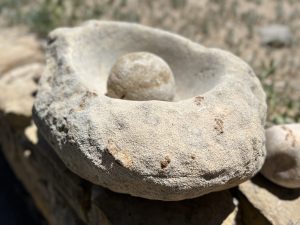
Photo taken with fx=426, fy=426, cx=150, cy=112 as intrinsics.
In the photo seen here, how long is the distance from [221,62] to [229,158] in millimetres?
893

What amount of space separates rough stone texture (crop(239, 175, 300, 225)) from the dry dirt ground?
1650 mm

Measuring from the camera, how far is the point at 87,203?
2848mm

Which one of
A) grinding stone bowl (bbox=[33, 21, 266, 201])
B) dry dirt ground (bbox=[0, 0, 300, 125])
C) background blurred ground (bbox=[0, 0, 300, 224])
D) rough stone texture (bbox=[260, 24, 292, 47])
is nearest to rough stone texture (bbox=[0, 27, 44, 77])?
background blurred ground (bbox=[0, 0, 300, 224])

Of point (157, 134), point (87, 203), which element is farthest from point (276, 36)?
point (157, 134)

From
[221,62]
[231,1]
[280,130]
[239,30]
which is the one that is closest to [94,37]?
[221,62]

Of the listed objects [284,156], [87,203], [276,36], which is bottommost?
[276,36]

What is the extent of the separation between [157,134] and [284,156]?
932 millimetres

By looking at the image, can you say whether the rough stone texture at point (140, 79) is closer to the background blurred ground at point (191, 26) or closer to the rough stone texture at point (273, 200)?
the rough stone texture at point (273, 200)

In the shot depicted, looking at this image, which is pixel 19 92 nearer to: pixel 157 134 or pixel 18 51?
pixel 18 51

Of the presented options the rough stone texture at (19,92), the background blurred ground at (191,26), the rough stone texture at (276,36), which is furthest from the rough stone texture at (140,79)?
the rough stone texture at (276,36)

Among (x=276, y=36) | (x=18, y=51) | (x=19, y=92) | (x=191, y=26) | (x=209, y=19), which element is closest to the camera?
(x=19, y=92)

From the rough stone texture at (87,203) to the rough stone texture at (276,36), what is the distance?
3054 millimetres

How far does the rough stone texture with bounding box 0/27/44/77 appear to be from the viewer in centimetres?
421

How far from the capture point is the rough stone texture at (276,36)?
17.3ft
